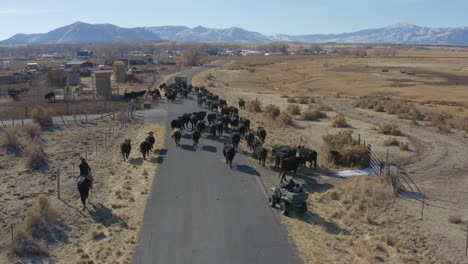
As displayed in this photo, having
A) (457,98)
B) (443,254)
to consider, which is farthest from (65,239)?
(457,98)

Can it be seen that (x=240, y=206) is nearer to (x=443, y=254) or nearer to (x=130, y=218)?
(x=130, y=218)

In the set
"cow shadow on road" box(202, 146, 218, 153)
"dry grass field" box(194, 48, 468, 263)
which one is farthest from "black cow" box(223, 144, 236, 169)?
"cow shadow on road" box(202, 146, 218, 153)

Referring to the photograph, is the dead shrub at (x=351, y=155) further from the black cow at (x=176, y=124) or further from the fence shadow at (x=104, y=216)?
the fence shadow at (x=104, y=216)

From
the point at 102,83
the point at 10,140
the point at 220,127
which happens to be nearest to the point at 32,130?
the point at 10,140

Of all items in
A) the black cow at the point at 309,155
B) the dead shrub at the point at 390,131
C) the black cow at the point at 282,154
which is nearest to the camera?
the black cow at the point at 282,154

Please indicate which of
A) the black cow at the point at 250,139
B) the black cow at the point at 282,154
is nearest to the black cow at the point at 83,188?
the black cow at the point at 282,154

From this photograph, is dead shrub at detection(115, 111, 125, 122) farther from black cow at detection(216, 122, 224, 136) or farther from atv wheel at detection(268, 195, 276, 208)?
atv wheel at detection(268, 195, 276, 208)

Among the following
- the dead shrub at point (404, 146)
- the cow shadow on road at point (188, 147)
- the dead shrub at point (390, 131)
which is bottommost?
the cow shadow on road at point (188, 147)
